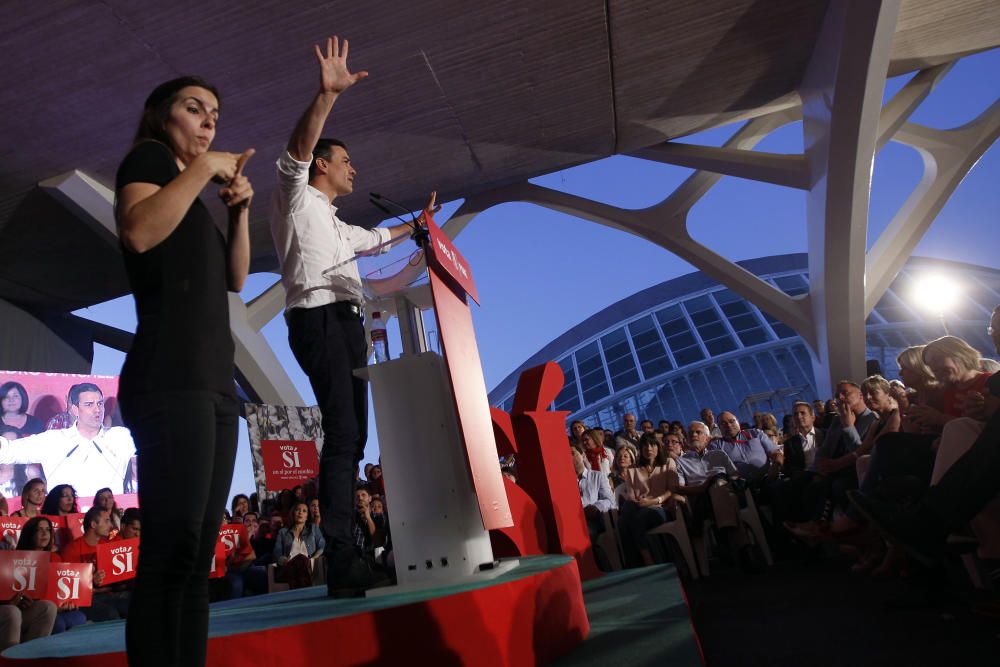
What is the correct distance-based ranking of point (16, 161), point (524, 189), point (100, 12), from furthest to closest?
point (524, 189) < point (16, 161) < point (100, 12)

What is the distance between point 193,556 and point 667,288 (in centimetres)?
3024

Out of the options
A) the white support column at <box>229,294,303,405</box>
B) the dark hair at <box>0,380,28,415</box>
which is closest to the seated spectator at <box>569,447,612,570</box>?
the white support column at <box>229,294,303,405</box>

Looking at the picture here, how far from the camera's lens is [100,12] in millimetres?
6375

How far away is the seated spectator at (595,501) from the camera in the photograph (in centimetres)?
530

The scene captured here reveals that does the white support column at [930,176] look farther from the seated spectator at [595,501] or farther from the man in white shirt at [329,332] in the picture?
the man in white shirt at [329,332]

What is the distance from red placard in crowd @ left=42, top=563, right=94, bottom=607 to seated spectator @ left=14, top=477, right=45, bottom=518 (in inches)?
94.9

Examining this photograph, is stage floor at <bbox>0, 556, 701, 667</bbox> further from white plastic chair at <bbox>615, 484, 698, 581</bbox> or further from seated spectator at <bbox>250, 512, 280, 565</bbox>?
seated spectator at <bbox>250, 512, 280, 565</bbox>

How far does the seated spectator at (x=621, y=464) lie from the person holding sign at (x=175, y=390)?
457 centimetres

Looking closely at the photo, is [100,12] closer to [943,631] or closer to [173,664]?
[173,664]

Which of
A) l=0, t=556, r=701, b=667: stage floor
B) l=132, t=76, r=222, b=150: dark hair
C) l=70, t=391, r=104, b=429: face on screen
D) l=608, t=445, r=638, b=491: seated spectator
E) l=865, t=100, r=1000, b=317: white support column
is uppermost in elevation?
l=865, t=100, r=1000, b=317: white support column

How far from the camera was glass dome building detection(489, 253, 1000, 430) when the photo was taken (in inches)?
906

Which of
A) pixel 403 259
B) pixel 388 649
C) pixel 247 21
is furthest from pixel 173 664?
pixel 247 21

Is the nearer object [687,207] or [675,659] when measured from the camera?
[675,659]

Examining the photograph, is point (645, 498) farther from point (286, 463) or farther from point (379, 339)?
point (286, 463)
